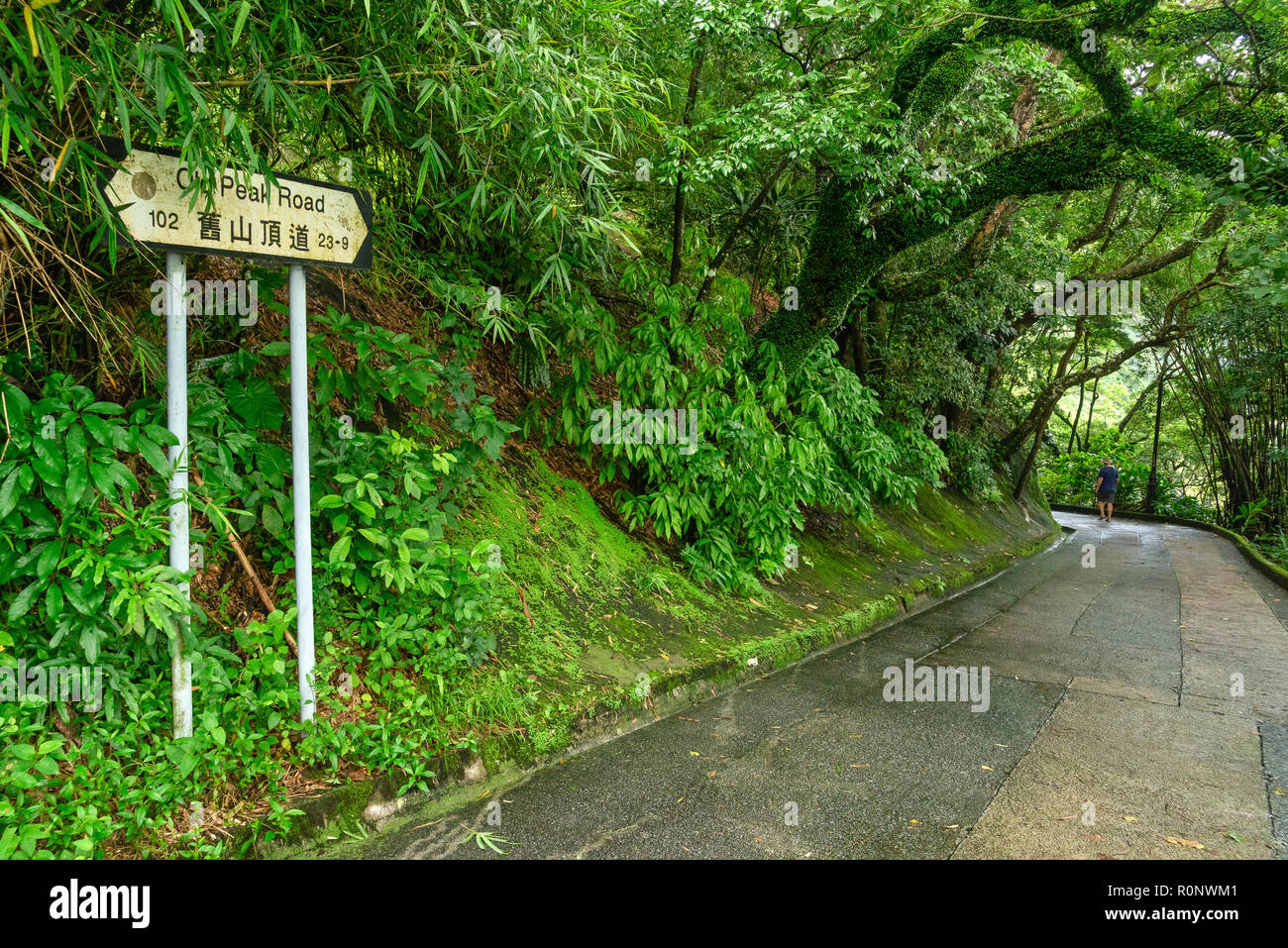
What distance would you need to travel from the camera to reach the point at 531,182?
4.61 meters

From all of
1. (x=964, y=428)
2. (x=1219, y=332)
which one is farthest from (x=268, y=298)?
(x=1219, y=332)

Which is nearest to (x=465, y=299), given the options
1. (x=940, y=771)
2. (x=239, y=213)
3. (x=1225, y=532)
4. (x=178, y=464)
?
(x=239, y=213)

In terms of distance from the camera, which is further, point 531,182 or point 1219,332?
point 1219,332

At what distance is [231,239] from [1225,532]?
76.2ft

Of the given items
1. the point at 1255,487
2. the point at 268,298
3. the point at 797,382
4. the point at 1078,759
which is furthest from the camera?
the point at 1255,487

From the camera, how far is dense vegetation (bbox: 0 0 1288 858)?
2693mm

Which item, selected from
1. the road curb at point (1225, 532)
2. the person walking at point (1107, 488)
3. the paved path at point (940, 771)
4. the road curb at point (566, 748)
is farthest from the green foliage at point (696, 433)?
the person walking at point (1107, 488)

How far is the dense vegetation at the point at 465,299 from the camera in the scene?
2693 mm

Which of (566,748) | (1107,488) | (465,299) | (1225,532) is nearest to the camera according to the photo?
(566,748)

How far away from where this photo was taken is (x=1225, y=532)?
18.8 meters

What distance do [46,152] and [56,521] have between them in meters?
1.36

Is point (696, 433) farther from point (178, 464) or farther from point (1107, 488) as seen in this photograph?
point (1107, 488)
